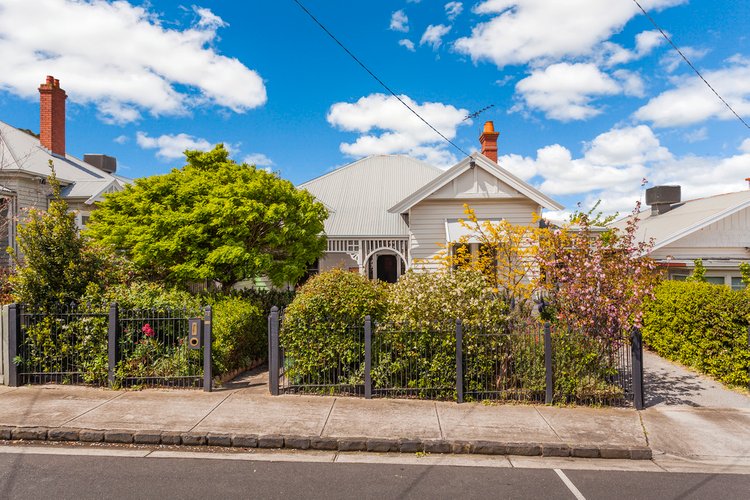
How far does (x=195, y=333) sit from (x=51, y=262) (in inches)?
129

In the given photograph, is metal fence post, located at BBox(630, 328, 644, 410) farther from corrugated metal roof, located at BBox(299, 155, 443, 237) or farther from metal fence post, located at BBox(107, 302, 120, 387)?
corrugated metal roof, located at BBox(299, 155, 443, 237)

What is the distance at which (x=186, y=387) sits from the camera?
27.9 ft

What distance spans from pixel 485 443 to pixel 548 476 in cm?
90

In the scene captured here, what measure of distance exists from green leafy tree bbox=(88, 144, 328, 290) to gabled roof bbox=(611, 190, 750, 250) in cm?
1065

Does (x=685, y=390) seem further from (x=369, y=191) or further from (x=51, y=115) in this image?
(x=51, y=115)

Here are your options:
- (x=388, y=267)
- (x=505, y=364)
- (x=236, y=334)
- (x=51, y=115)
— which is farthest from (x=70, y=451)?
(x=51, y=115)

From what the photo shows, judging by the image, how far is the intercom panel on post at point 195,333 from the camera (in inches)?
329

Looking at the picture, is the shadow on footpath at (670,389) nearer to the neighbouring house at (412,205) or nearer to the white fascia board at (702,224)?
the neighbouring house at (412,205)

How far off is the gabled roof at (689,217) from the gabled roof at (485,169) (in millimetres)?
3054

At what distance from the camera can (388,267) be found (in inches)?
783

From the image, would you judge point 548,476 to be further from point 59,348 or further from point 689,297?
point 59,348

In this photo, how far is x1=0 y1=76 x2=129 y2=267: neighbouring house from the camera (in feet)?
53.0

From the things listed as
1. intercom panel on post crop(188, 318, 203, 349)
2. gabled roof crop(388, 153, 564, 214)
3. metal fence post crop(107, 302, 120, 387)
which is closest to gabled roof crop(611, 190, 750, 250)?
gabled roof crop(388, 153, 564, 214)

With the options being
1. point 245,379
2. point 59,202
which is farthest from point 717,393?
point 59,202
